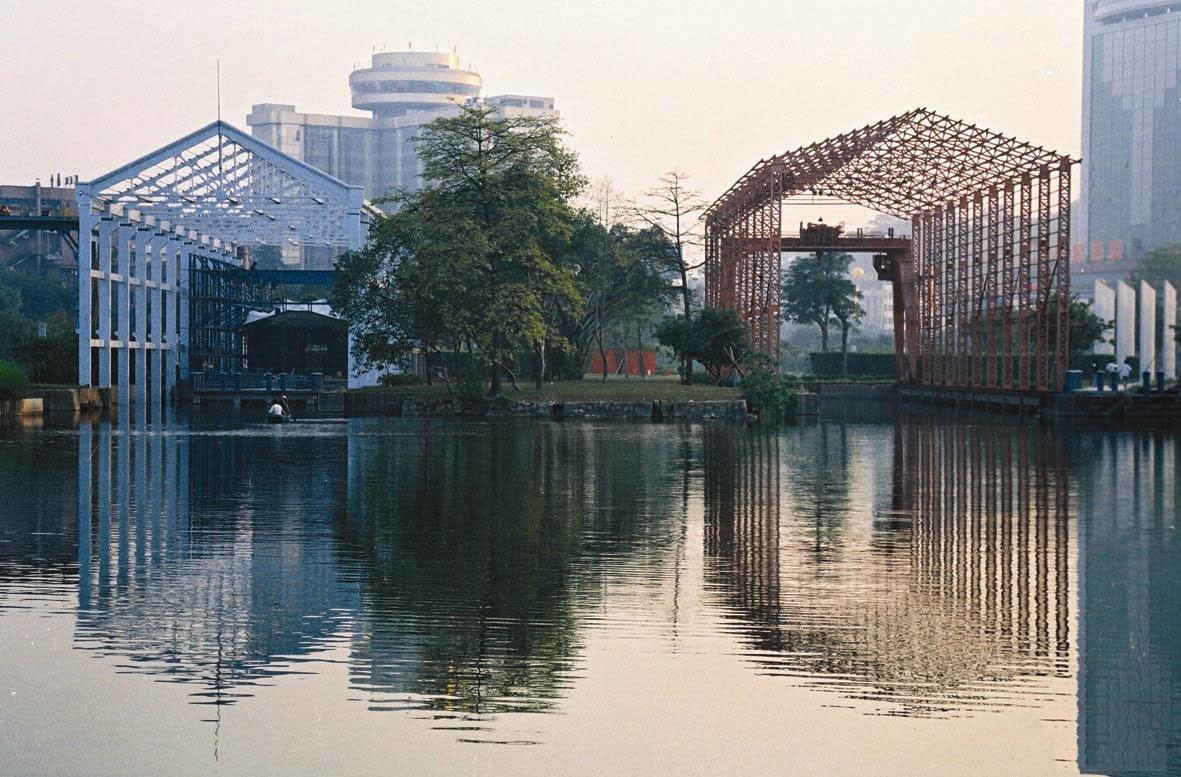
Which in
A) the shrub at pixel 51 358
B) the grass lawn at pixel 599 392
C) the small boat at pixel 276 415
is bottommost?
the small boat at pixel 276 415

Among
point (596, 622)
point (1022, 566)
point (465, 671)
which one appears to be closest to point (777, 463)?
point (1022, 566)

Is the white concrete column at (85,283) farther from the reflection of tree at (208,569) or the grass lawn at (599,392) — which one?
the reflection of tree at (208,569)

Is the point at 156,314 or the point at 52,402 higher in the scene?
the point at 156,314

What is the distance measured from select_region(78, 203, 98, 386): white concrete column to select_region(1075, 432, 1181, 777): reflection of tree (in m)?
40.3

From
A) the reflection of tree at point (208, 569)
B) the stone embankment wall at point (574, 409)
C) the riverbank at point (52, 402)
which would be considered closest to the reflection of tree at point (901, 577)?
the reflection of tree at point (208, 569)

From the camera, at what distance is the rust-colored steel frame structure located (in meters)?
55.9

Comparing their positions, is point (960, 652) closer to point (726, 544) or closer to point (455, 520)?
point (726, 544)

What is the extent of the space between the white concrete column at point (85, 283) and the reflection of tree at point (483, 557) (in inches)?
1097

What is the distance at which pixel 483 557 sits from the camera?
1441 centimetres

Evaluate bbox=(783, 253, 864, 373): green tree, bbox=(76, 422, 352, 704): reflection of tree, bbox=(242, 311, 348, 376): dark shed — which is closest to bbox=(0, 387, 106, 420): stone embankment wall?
bbox=(242, 311, 348, 376): dark shed

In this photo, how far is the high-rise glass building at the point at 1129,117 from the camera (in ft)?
443

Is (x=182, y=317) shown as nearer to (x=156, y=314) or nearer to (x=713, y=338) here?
(x=156, y=314)

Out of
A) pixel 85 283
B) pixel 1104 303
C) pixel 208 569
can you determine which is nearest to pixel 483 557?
pixel 208 569

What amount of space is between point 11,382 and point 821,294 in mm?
54750
